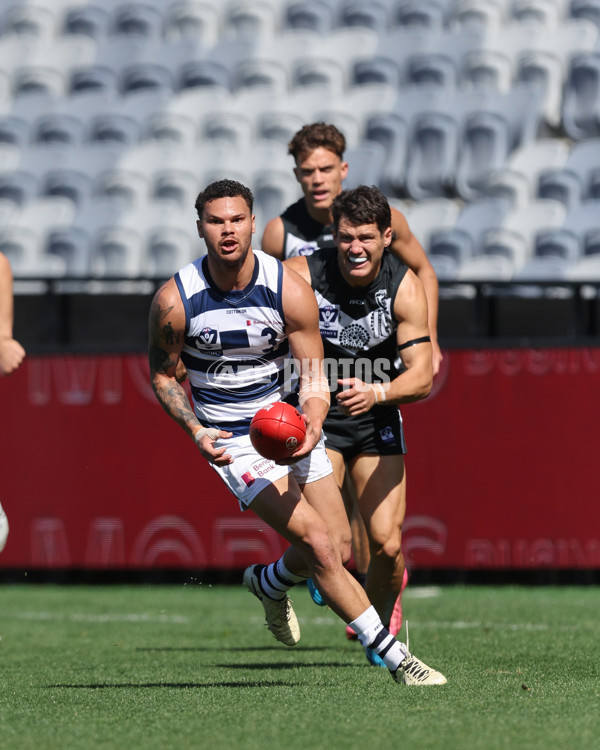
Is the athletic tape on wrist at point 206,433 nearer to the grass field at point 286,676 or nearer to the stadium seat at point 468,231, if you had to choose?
the grass field at point 286,676

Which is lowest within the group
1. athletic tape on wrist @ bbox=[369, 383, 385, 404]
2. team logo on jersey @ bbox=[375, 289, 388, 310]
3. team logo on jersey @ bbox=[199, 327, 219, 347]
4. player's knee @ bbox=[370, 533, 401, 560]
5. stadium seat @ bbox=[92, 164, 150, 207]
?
player's knee @ bbox=[370, 533, 401, 560]

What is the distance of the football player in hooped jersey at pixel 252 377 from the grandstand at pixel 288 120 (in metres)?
6.48

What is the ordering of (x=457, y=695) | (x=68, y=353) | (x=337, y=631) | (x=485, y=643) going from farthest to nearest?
(x=68, y=353) → (x=337, y=631) → (x=485, y=643) → (x=457, y=695)

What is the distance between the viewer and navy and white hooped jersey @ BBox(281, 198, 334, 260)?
7086mm

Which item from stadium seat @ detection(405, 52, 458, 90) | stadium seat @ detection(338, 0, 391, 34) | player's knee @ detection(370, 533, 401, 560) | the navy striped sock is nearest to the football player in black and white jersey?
player's knee @ detection(370, 533, 401, 560)

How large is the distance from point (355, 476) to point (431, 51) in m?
9.94

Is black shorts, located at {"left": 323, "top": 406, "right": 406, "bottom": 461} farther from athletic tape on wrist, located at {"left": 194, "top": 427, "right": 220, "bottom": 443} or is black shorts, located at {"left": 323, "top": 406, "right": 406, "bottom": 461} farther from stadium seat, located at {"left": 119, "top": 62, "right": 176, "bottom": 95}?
stadium seat, located at {"left": 119, "top": 62, "right": 176, "bottom": 95}

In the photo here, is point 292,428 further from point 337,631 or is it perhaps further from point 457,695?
point 337,631

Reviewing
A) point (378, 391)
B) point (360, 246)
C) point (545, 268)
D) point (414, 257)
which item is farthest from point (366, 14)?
point (378, 391)

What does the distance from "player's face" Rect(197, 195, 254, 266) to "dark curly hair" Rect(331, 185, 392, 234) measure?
744 millimetres

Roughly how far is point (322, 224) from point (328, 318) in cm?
101

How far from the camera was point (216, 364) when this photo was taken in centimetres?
557

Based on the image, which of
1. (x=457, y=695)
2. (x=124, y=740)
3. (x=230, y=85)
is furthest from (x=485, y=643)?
(x=230, y=85)

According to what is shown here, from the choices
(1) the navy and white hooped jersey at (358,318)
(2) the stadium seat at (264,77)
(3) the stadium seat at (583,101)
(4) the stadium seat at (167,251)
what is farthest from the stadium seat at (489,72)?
(1) the navy and white hooped jersey at (358,318)
